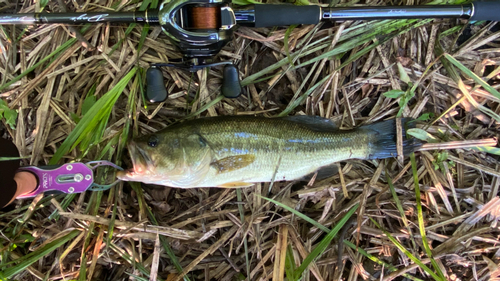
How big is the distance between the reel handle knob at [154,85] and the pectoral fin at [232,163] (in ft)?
2.63

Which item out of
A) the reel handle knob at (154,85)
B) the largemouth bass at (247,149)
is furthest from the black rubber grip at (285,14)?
the reel handle knob at (154,85)

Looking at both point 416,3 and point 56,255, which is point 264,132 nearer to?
point 416,3

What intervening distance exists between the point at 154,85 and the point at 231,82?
691 mm

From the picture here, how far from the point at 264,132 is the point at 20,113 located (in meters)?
2.36

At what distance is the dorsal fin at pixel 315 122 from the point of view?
2.84 m

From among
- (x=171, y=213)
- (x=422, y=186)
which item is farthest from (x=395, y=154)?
(x=171, y=213)

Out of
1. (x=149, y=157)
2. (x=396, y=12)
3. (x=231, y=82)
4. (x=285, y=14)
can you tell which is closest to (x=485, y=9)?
(x=396, y=12)

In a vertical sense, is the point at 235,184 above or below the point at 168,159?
below

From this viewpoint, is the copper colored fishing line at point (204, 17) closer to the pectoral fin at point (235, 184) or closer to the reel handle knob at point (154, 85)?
the reel handle knob at point (154, 85)

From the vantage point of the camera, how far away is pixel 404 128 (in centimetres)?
295

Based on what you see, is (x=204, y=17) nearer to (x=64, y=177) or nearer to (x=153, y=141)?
(x=153, y=141)

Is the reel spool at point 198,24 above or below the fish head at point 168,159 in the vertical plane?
above

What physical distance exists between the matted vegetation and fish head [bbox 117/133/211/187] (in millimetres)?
427

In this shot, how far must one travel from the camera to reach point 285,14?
264 cm
